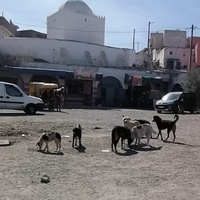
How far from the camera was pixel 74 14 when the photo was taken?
171 feet

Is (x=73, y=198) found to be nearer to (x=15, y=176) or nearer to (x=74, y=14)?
(x=15, y=176)

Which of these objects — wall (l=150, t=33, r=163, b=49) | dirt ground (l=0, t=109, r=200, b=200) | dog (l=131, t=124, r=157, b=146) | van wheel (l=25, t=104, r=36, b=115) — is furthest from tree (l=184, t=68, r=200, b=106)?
dog (l=131, t=124, r=157, b=146)

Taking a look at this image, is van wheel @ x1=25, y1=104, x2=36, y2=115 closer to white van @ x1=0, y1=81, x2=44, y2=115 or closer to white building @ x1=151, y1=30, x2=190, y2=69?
white van @ x1=0, y1=81, x2=44, y2=115

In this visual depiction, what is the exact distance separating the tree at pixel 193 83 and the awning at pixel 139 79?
13.1 ft

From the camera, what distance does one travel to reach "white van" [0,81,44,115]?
22.5 m

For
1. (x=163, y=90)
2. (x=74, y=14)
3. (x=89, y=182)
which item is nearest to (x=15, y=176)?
(x=89, y=182)

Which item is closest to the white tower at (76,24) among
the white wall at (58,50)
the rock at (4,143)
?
the white wall at (58,50)

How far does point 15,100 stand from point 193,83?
69.0 ft

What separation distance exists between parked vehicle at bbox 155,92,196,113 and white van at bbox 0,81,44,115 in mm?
11439

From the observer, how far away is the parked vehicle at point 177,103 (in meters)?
31.1

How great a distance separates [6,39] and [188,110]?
886 inches

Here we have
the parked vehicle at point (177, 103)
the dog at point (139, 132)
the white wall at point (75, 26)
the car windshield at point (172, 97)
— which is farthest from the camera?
the white wall at point (75, 26)

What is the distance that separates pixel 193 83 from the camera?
3869 centimetres

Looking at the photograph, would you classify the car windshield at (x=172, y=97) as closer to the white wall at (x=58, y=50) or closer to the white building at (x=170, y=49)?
the white wall at (x=58, y=50)
